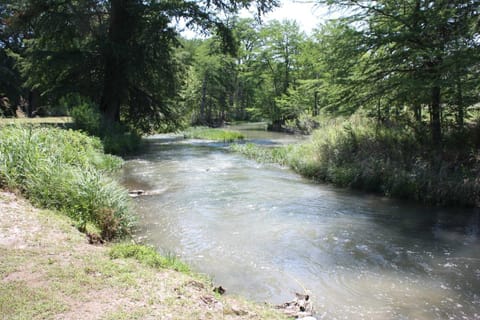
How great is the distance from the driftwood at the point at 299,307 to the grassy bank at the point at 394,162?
20.8ft

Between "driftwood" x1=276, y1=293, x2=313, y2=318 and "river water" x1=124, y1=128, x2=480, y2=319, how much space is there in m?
0.23

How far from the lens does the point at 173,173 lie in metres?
13.2

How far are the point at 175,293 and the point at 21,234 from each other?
261 cm

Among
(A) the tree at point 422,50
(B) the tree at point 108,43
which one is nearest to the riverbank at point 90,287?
(A) the tree at point 422,50

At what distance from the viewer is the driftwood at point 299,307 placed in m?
3.98

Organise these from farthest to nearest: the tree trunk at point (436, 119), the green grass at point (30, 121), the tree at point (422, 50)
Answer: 1. the tree trunk at point (436, 119)
2. the green grass at point (30, 121)
3. the tree at point (422, 50)

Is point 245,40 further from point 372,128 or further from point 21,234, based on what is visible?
point 21,234

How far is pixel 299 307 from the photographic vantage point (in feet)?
13.5

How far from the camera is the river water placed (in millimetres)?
4660

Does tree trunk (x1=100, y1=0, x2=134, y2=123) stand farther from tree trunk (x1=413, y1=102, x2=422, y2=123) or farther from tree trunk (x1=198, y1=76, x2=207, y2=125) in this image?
tree trunk (x1=198, y1=76, x2=207, y2=125)

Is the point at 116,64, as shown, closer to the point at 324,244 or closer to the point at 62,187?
the point at 62,187

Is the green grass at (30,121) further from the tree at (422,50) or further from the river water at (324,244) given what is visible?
the tree at (422,50)

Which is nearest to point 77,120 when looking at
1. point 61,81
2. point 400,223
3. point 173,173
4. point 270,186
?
point 61,81

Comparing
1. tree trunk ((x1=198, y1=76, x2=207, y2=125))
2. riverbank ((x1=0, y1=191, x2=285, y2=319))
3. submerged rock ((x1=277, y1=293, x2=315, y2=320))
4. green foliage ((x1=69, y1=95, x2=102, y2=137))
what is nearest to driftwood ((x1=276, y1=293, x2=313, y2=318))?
submerged rock ((x1=277, y1=293, x2=315, y2=320))
